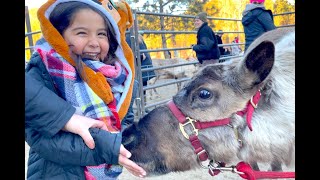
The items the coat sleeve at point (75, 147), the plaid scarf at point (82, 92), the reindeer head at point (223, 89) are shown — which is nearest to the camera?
the coat sleeve at point (75, 147)

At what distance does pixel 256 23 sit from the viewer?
5484mm

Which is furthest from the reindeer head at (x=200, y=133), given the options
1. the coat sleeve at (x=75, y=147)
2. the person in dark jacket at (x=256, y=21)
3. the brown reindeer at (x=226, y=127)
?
the person in dark jacket at (x=256, y=21)

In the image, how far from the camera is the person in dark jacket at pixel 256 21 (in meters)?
5.39

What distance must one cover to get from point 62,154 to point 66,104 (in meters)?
0.25

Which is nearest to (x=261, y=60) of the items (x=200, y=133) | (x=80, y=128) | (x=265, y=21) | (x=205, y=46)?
(x=200, y=133)

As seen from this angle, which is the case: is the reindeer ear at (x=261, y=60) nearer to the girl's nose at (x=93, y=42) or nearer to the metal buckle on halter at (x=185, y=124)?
the metal buckle on halter at (x=185, y=124)

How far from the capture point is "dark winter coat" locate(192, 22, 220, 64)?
7.07 m

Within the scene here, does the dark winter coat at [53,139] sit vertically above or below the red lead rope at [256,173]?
above

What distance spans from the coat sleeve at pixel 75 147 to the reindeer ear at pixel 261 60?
2.94 feet

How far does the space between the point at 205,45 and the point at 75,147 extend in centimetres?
570

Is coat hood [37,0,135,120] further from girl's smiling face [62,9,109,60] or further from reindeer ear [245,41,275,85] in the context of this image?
reindeer ear [245,41,275,85]
